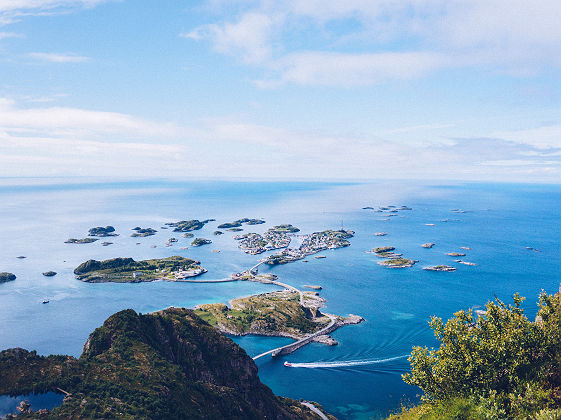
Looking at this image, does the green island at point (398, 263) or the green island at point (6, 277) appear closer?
the green island at point (6, 277)

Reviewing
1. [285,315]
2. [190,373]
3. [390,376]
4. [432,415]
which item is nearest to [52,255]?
[285,315]

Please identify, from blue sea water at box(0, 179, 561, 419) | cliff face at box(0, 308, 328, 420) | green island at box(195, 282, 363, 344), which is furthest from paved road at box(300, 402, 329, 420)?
green island at box(195, 282, 363, 344)

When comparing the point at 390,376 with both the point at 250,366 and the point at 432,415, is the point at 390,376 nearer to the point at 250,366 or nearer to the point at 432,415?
the point at 250,366

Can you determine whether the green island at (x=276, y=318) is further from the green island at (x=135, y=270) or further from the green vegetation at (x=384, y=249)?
the green vegetation at (x=384, y=249)

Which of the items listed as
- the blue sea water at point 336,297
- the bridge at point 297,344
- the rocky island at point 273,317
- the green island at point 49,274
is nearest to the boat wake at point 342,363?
the blue sea water at point 336,297

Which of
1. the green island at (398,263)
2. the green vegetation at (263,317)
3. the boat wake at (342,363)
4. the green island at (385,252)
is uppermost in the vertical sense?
the green island at (385,252)

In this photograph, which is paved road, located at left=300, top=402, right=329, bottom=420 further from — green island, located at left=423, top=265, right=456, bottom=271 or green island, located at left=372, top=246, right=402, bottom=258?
green island, located at left=372, top=246, right=402, bottom=258
